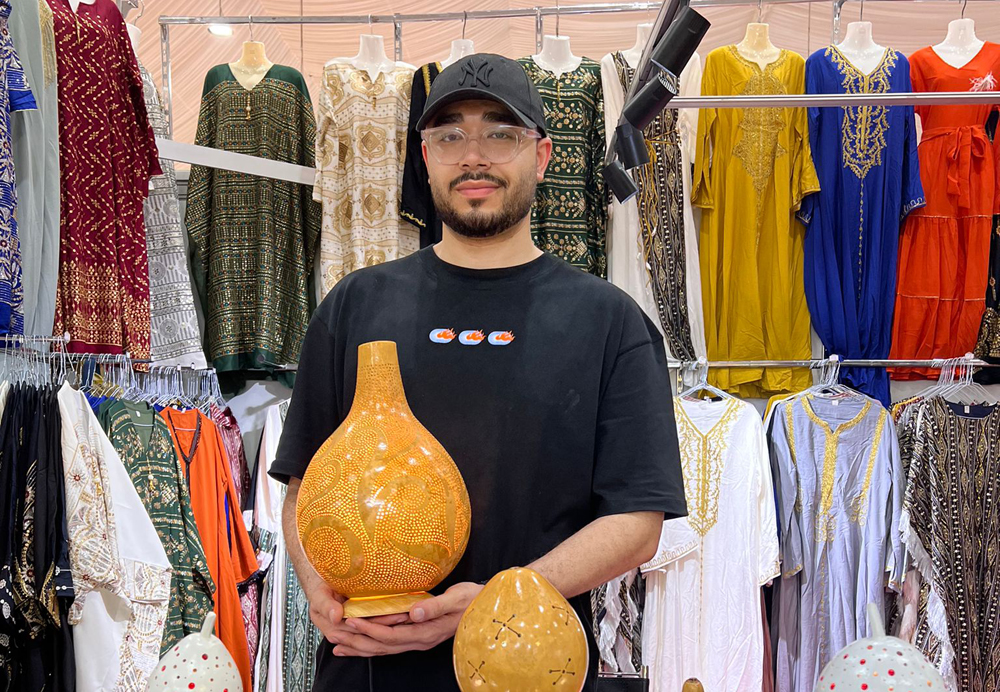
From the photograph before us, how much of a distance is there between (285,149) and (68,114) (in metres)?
0.85

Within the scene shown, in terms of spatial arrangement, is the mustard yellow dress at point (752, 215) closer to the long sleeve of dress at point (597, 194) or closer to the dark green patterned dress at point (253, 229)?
the long sleeve of dress at point (597, 194)

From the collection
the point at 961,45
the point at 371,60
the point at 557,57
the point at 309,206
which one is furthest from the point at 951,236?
the point at 309,206

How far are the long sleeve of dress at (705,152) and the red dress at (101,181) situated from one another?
178cm

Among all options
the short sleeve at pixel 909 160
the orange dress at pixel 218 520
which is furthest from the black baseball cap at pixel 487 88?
the short sleeve at pixel 909 160

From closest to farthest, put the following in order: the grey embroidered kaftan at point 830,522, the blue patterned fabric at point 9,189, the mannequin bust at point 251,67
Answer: the blue patterned fabric at point 9,189, the grey embroidered kaftan at point 830,522, the mannequin bust at point 251,67

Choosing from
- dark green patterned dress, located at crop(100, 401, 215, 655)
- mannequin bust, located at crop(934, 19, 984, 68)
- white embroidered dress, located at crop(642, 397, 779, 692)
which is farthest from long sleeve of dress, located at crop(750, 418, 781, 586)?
dark green patterned dress, located at crop(100, 401, 215, 655)

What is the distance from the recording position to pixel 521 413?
4.35 feet

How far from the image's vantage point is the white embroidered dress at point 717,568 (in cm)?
328

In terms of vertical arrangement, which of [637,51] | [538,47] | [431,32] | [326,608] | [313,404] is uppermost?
[431,32]

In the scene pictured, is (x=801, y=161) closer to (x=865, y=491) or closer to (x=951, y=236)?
(x=951, y=236)

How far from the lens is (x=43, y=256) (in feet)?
9.07

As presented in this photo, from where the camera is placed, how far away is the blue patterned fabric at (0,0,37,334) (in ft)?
8.21

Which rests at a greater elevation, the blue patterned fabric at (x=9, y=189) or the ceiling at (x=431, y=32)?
the ceiling at (x=431, y=32)

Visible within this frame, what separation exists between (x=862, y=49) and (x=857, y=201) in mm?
548
